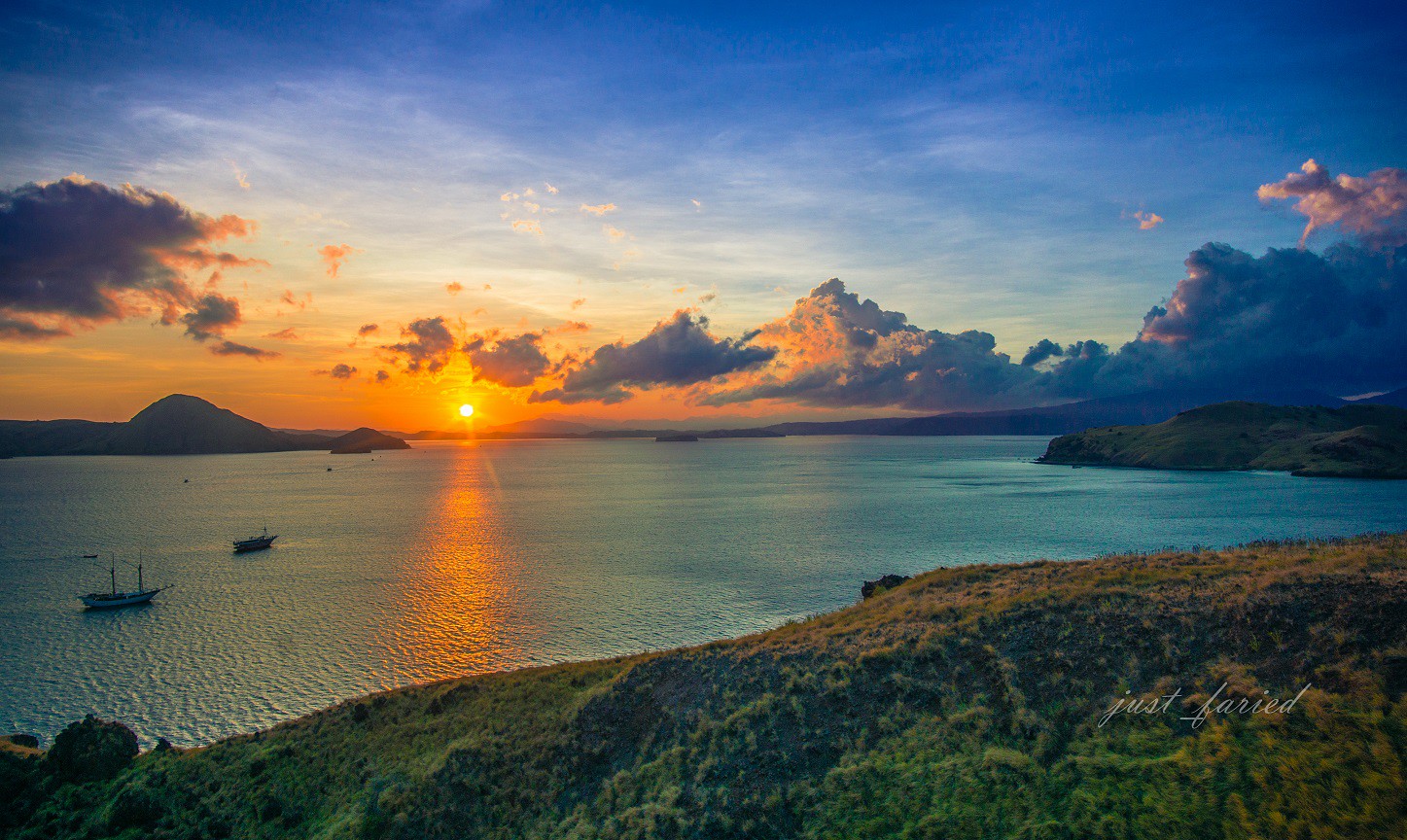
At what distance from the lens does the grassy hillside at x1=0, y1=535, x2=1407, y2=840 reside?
60.3 feet

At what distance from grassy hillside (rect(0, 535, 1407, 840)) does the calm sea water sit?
1148 cm

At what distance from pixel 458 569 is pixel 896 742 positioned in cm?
6597

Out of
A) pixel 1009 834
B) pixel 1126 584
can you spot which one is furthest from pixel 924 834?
pixel 1126 584

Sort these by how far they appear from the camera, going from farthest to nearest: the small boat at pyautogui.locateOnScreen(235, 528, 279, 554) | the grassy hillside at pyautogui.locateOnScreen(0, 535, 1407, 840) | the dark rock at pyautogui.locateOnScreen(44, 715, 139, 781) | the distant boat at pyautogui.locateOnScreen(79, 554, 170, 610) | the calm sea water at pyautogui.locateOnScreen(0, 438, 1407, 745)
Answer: the small boat at pyautogui.locateOnScreen(235, 528, 279, 554)
the distant boat at pyautogui.locateOnScreen(79, 554, 170, 610)
the calm sea water at pyautogui.locateOnScreen(0, 438, 1407, 745)
the dark rock at pyautogui.locateOnScreen(44, 715, 139, 781)
the grassy hillside at pyautogui.locateOnScreen(0, 535, 1407, 840)

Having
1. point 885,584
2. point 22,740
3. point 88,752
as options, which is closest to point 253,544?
point 22,740

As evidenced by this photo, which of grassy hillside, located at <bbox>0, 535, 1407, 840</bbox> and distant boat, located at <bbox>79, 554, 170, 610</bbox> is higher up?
grassy hillside, located at <bbox>0, 535, 1407, 840</bbox>

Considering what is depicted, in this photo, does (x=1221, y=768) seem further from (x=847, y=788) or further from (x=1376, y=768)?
(x=847, y=788)

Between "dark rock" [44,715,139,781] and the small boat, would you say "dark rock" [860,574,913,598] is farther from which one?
the small boat

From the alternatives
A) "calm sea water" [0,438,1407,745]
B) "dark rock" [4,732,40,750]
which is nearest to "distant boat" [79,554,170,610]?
"calm sea water" [0,438,1407,745]

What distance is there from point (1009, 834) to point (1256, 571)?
21.7 meters

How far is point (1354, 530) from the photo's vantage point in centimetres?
8900

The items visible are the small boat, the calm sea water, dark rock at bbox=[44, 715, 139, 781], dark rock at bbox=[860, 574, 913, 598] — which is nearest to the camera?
dark rock at bbox=[44, 715, 139, 781]

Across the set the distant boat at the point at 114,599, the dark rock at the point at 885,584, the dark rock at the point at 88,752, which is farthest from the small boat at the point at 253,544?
the dark rock at the point at 885,584

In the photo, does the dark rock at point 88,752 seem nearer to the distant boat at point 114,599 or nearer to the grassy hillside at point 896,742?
the grassy hillside at point 896,742
